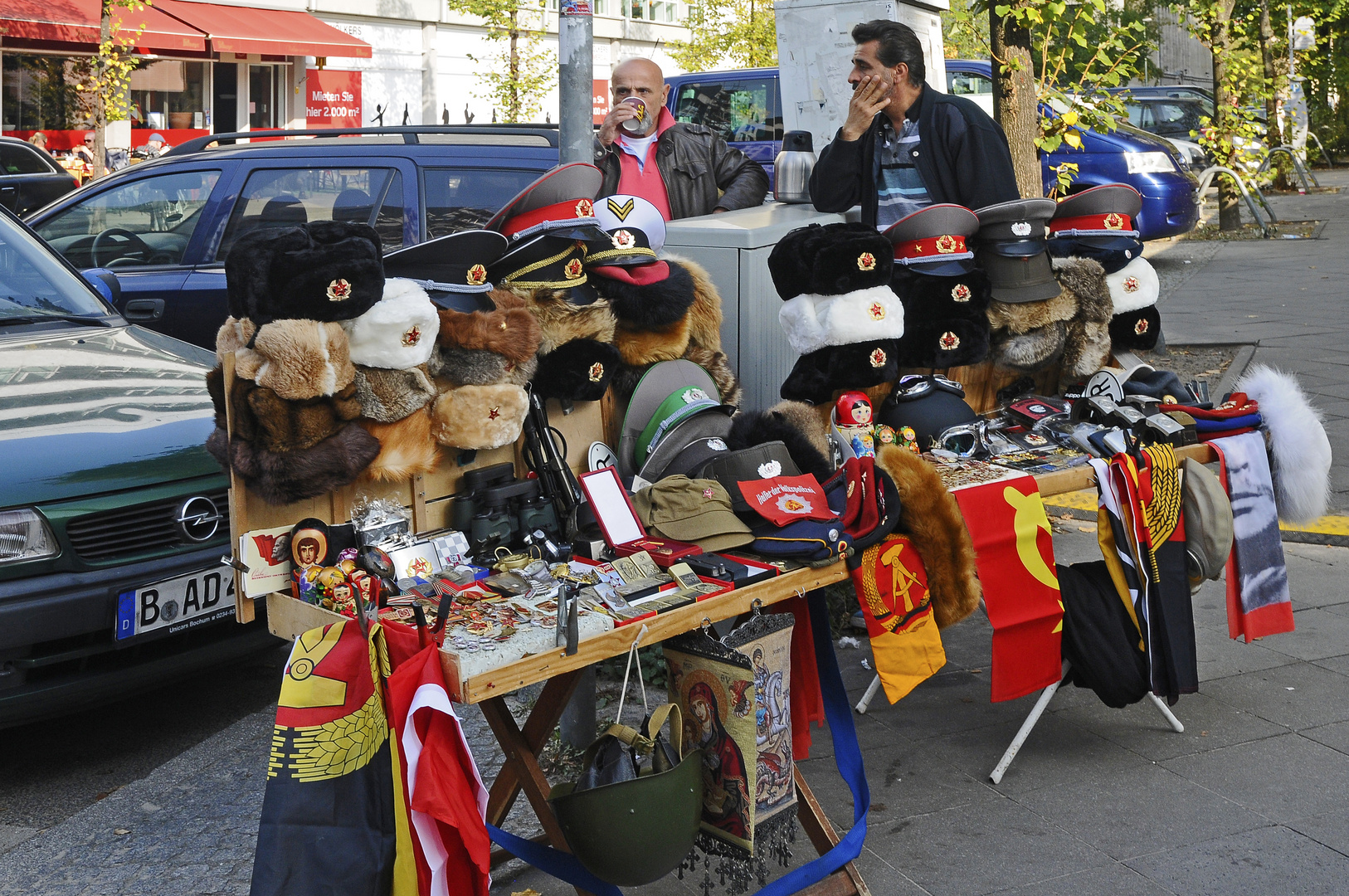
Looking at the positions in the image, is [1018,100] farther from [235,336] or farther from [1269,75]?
[1269,75]

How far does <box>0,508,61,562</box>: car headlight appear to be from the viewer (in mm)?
3398

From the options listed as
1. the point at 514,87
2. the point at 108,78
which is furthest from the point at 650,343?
the point at 514,87

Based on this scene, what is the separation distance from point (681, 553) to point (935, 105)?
7.11ft

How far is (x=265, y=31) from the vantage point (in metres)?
23.1

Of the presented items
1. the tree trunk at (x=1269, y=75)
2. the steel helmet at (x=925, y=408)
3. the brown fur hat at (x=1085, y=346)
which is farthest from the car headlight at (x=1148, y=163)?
the steel helmet at (x=925, y=408)

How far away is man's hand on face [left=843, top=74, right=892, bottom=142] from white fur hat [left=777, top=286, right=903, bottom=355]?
85cm

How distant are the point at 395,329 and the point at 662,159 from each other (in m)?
2.41

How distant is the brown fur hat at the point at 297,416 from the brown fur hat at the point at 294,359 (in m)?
0.03

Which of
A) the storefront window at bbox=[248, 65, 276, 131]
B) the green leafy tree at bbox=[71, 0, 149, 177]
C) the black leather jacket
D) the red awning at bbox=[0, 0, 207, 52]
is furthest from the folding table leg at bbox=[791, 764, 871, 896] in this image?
the storefront window at bbox=[248, 65, 276, 131]

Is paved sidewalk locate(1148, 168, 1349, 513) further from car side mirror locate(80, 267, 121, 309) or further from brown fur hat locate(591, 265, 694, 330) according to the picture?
car side mirror locate(80, 267, 121, 309)

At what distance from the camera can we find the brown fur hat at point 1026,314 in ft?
13.1

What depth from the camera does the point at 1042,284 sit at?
4.01 metres

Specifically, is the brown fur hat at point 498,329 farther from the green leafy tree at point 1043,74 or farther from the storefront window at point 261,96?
the storefront window at point 261,96

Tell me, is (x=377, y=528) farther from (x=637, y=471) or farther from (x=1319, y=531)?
(x=1319, y=531)
